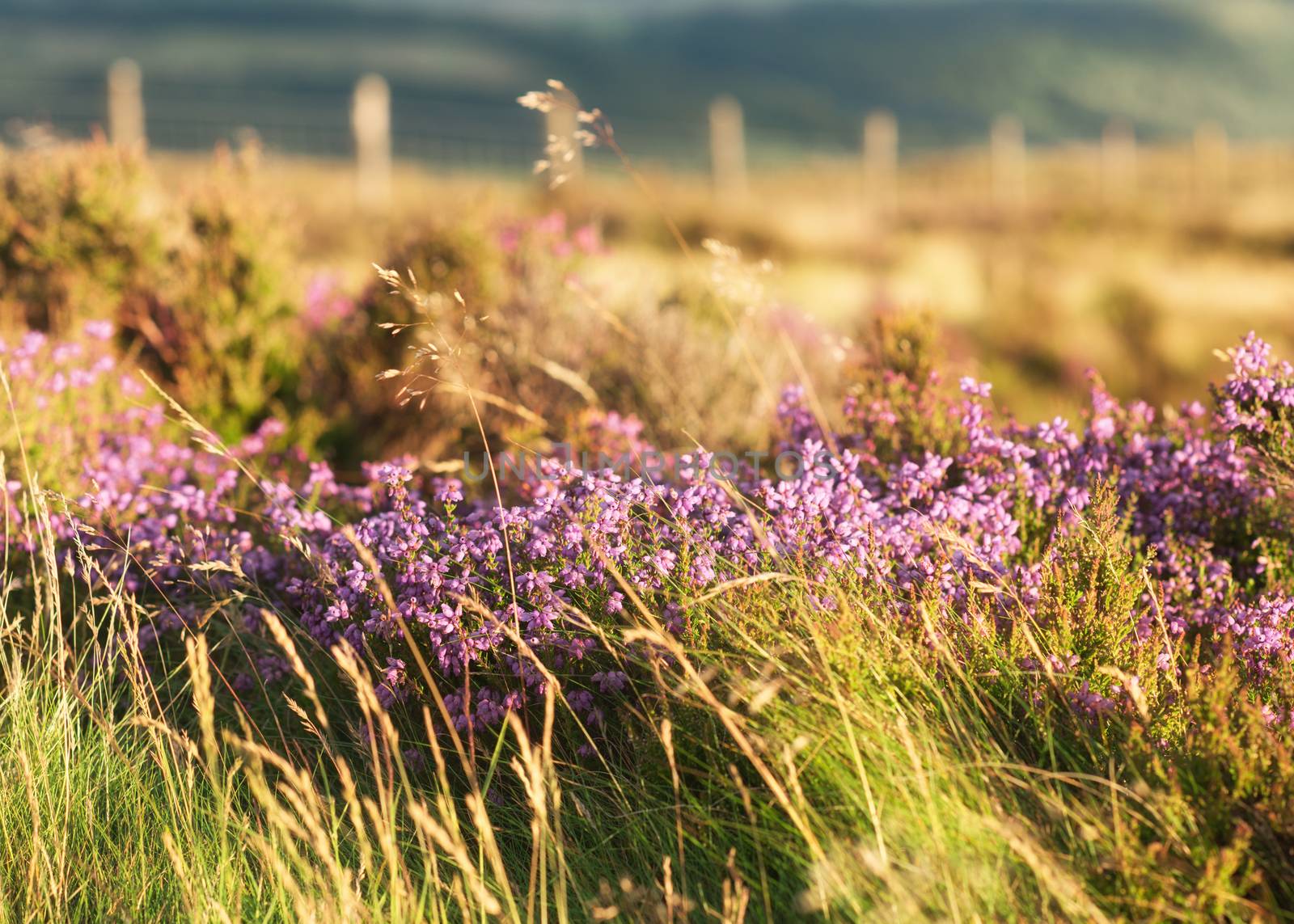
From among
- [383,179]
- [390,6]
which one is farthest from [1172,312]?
[390,6]

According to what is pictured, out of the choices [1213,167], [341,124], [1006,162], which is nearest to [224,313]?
[1006,162]

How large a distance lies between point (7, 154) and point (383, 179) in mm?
13535

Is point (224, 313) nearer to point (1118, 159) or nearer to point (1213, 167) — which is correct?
point (1118, 159)

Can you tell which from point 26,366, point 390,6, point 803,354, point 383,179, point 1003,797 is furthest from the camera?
point 390,6

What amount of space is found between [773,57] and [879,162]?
168 m

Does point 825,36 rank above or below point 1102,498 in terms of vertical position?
above

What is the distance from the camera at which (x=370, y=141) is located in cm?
1862

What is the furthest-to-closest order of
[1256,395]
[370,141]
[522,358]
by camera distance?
[370,141]
[522,358]
[1256,395]

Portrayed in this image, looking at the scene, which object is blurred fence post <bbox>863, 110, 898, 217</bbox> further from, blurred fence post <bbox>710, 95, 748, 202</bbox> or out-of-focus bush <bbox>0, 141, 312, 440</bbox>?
out-of-focus bush <bbox>0, 141, 312, 440</bbox>

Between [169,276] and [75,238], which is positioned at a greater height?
[75,238]

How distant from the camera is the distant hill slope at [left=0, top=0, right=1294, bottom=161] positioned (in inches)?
5581

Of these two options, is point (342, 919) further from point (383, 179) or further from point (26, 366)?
point (383, 179)

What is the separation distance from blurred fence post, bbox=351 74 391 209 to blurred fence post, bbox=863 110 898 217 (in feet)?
27.5

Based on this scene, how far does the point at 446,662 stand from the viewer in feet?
8.52
